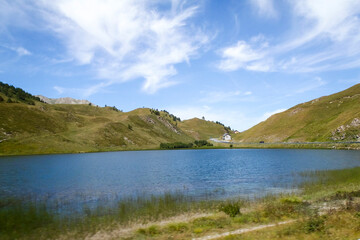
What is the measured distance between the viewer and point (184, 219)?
2398 cm

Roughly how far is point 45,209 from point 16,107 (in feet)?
614

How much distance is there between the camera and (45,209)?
2862 cm

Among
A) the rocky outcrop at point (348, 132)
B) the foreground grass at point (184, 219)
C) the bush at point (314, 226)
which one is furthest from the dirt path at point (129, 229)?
the rocky outcrop at point (348, 132)

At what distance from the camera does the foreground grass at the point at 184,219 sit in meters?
17.7

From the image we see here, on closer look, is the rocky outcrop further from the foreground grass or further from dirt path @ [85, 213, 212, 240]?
dirt path @ [85, 213, 212, 240]

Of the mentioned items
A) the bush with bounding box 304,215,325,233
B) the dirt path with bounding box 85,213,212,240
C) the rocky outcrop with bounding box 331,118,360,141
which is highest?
the rocky outcrop with bounding box 331,118,360,141

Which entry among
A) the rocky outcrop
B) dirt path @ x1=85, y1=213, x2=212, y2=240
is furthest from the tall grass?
the rocky outcrop

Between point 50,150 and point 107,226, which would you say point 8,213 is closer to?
point 107,226

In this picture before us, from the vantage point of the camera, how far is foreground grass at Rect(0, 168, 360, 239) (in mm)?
17703

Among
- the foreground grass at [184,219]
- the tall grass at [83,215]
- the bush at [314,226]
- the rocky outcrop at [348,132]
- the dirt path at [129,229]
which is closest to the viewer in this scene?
the bush at [314,226]

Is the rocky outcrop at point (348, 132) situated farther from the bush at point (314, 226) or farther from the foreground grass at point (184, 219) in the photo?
the bush at point (314, 226)

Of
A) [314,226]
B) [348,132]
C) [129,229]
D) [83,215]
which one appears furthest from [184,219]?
[348,132]

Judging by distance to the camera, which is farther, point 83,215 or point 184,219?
point 83,215

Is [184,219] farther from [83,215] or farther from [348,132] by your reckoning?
[348,132]
